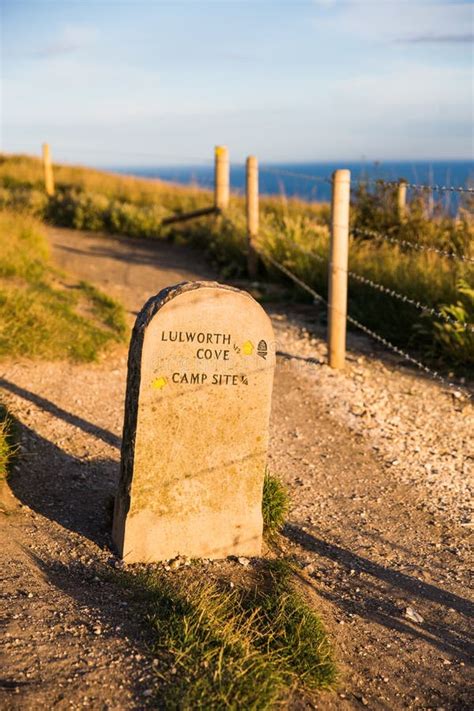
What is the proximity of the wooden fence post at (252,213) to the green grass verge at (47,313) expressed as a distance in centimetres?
239

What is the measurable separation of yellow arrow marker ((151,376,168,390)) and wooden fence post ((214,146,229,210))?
30.4 ft

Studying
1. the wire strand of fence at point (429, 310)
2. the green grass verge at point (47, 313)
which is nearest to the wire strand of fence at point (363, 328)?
the wire strand of fence at point (429, 310)

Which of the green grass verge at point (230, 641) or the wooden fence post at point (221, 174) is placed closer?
the green grass verge at point (230, 641)

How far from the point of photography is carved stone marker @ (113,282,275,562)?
4.05 m

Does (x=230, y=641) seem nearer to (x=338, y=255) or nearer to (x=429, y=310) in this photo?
(x=429, y=310)

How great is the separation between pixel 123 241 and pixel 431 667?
35.5 ft

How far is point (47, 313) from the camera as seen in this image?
802 cm

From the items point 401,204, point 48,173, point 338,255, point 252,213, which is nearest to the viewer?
point 338,255

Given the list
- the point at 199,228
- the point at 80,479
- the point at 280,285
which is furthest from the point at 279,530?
the point at 199,228

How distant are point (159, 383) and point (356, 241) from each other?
7267mm

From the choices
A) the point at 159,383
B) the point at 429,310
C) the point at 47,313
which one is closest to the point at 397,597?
the point at 159,383

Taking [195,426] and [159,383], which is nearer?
[159,383]

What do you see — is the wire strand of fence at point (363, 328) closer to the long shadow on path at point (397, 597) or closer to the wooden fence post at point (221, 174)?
the wooden fence post at point (221, 174)

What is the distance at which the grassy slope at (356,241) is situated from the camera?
8.34 m
